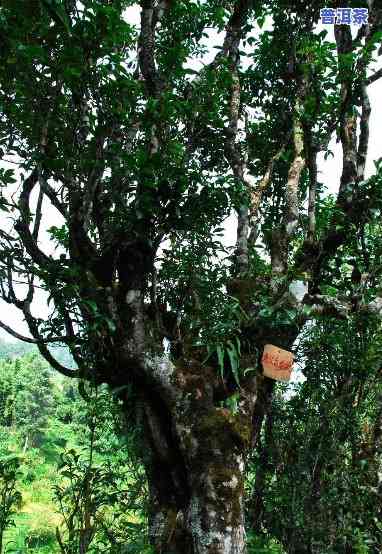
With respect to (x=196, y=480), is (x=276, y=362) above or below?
above

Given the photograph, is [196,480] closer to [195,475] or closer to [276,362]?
[195,475]

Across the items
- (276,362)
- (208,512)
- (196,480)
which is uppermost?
(276,362)

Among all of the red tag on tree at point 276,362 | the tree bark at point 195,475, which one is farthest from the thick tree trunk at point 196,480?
the red tag on tree at point 276,362

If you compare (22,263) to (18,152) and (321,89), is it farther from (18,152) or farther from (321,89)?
(321,89)

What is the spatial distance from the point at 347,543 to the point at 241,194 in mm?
3095

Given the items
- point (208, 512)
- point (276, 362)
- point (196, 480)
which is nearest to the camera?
point (208, 512)

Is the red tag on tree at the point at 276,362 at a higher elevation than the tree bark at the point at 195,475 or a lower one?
higher

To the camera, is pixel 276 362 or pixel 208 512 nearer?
pixel 208 512

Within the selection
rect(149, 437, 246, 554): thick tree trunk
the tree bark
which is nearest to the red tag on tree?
the tree bark

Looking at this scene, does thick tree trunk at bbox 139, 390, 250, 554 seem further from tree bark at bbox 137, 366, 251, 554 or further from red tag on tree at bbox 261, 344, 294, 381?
red tag on tree at bbox 261, 344, 294, 381

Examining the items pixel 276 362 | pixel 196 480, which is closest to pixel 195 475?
pixel 196 480

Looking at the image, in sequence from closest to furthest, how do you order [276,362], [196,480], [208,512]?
1. [208,512]
2. [196,480]
3. [276,362]

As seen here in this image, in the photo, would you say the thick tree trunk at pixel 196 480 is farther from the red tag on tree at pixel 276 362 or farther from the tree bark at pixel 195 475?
the red tag on tree at pixel 276 362

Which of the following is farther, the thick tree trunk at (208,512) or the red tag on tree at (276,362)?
the red tag on tree at (276,362)
